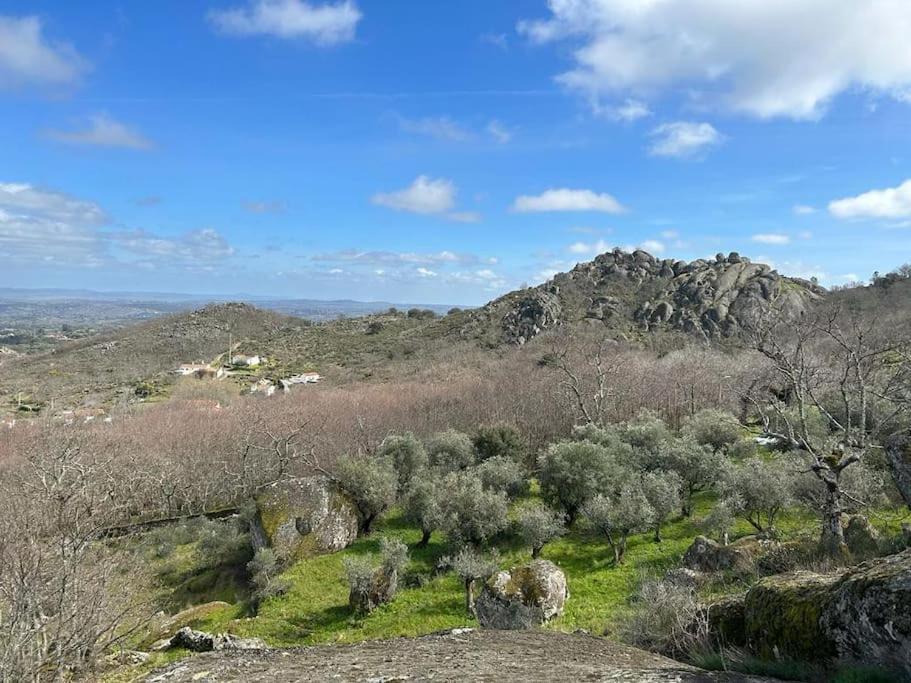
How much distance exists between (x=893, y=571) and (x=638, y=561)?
1327 centimetres

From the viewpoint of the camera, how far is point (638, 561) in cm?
1808

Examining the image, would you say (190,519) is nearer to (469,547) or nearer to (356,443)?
(356,443)

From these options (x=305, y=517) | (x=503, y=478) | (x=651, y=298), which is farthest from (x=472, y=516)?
(x=651, y=298)

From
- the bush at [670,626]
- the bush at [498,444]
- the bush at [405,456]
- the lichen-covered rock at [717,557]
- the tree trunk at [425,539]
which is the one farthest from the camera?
the bush at [498,444]

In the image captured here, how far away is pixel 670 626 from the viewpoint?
9.38 metres

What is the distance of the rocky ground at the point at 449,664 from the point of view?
6611 millimetres

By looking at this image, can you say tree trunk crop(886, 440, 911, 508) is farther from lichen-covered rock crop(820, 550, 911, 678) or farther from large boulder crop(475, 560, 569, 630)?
large boulder crop(475, 560, 569, 630)

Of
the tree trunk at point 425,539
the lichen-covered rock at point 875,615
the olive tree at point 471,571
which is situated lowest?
the tree trunk at point 425,539

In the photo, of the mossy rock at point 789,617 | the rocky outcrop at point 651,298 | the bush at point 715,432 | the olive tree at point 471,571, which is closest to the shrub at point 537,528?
the olive tree at point 471,571

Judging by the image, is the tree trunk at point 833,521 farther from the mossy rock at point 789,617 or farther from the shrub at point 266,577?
the shrub at point 266,577

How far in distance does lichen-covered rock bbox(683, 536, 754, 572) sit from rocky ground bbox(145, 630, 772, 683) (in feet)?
24.2

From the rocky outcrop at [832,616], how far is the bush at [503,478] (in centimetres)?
1646

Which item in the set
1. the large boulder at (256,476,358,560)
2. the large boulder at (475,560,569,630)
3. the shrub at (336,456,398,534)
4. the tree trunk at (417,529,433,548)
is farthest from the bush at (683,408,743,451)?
the large boulder at (256,476,358,560)

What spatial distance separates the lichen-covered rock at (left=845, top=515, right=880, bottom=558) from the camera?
1234cm
